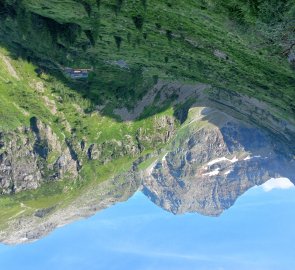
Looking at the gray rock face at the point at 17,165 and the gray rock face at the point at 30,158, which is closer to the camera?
the gray rock face at the point at 17,165

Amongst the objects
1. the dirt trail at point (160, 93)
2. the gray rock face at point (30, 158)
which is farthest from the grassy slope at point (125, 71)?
the dirt trail at point (160, 93)

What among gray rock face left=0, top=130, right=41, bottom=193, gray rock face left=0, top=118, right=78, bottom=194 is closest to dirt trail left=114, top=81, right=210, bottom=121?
gray rock face left=0, top=118, right=78, bottom=194

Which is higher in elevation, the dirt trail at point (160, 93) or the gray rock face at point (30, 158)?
the dirt trail at point (160, 93)

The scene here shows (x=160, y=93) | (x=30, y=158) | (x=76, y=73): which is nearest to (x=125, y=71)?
(x=76, y=73)

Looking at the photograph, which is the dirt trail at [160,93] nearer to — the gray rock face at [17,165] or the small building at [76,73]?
the small building at [76,73]

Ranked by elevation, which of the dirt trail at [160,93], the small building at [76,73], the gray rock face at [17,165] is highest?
the small building at [76,73]

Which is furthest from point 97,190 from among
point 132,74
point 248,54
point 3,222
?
point 248,54

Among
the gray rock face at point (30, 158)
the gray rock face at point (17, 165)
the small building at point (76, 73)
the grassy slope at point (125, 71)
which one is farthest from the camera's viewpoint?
the gray rock face at point (30, 158)

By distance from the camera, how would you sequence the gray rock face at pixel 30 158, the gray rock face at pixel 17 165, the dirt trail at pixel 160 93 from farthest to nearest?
the dirt trail at pixel 160 93, the gray rock face at pixel 30 158, the gray rock face at pixel 17 165

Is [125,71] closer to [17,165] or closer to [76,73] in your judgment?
[76,73]
